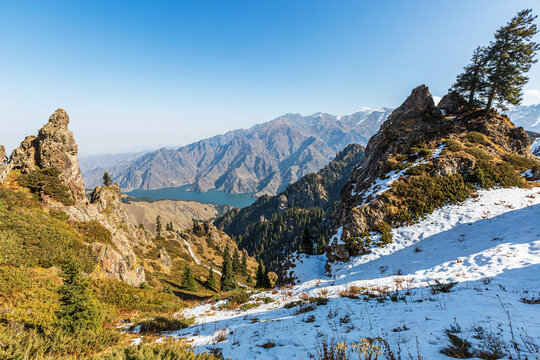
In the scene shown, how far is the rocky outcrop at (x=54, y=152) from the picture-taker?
28.7 m

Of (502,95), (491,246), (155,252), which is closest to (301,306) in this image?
(491,246)

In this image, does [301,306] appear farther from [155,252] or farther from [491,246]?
[155,252]

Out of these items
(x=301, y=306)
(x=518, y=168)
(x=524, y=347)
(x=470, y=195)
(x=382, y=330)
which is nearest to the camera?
(x=524, y=347)

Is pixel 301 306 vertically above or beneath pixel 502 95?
beneath

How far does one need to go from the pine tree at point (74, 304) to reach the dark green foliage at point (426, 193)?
23249 mm

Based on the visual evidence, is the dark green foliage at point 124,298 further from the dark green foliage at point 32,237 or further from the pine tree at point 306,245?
the pine tree at point 306,245

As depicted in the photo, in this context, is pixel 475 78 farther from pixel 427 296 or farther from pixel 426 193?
pixel 427 296

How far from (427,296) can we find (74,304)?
50.2 feet

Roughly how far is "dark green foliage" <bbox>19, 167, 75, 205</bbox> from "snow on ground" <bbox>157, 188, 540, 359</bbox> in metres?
25.6

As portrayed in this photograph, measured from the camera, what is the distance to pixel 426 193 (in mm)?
20562

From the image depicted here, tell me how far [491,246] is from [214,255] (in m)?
103

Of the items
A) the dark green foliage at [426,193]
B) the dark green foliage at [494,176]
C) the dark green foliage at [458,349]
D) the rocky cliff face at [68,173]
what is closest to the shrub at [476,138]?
the dark green foliage at [494,176]

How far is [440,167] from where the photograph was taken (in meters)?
22.1

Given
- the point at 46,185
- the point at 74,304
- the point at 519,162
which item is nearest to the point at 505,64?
the point at 519,162
